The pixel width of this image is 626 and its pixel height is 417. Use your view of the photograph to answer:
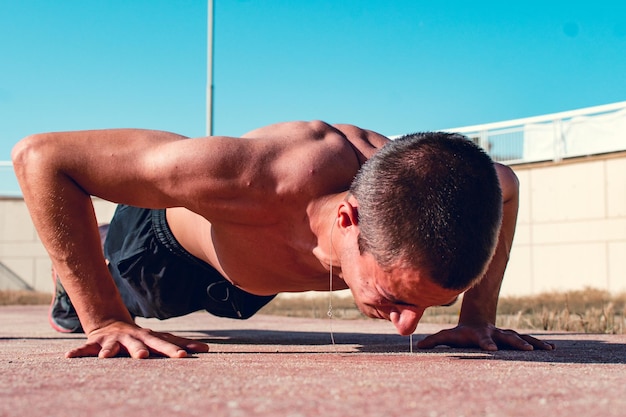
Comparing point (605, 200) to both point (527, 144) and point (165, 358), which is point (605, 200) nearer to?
point (527, 144)

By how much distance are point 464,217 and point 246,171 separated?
2.76ft

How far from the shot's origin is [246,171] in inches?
106

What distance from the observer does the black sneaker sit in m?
4.78

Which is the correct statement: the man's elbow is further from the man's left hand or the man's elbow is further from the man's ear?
the man's left hand

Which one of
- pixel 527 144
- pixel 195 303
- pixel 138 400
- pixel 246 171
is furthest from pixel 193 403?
pixel 527 144

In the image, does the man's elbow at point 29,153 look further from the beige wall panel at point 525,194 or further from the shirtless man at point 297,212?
the beige wall panel at point 525,194

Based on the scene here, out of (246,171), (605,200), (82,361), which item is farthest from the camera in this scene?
(605,200)

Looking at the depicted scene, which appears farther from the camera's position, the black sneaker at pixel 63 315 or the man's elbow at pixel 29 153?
the black sneaker at pixel 63 315

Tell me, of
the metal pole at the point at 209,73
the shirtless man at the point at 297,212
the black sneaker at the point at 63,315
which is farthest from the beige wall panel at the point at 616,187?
the black sneaker at the point at 63,315

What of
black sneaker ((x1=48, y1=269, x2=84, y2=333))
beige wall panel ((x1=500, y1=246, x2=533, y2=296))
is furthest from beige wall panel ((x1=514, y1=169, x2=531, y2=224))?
black sneaker ((x1=48, y1=269, x2=84, y2=333))

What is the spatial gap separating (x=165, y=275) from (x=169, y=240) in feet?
0.69

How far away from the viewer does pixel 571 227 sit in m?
9.92

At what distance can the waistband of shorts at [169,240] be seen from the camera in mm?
3750

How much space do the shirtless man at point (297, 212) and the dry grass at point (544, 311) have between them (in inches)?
70.1
